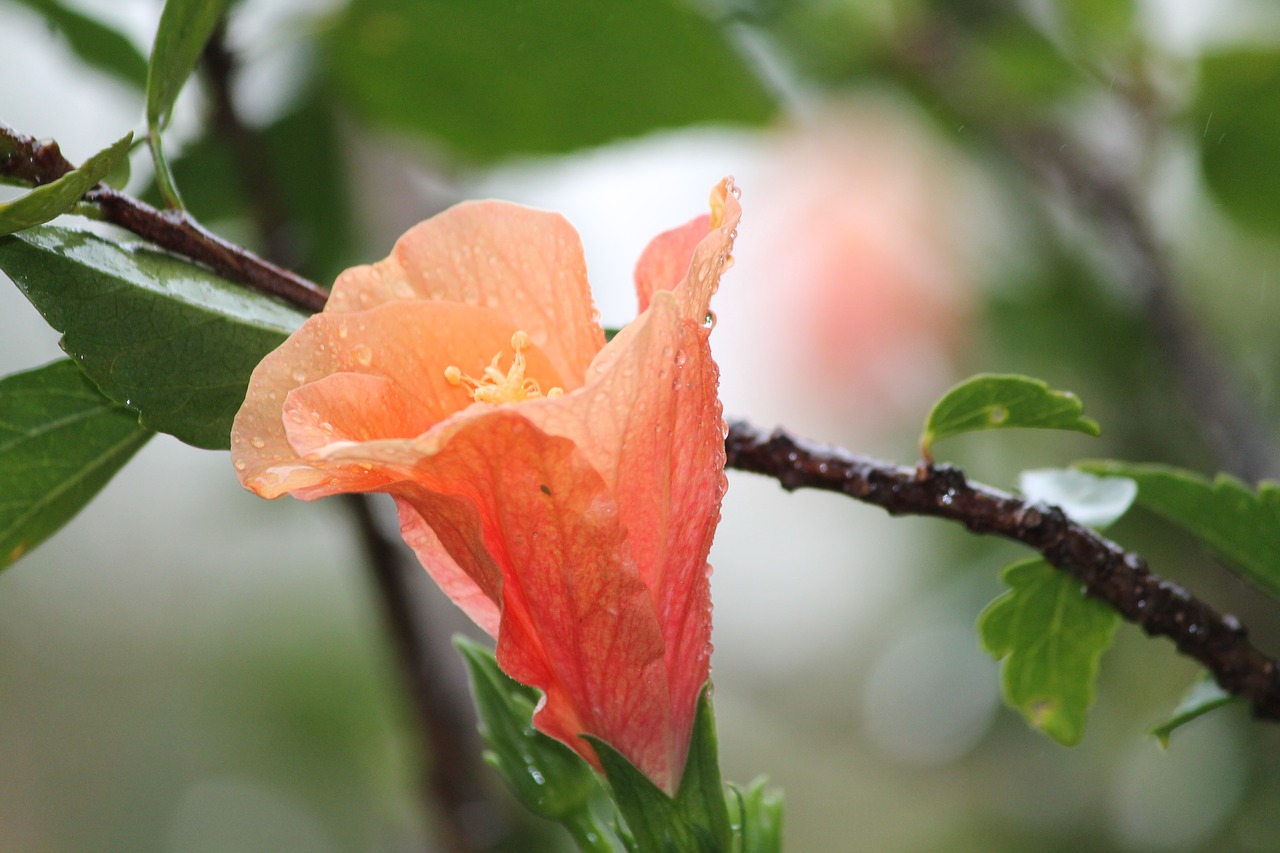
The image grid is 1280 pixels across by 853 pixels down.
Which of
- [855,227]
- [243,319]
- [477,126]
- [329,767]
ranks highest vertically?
[855,227]

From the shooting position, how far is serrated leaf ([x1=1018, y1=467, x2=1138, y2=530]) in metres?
0.44

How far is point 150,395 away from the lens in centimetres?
37

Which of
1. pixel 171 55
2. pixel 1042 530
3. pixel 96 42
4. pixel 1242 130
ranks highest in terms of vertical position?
pixel 1242 130

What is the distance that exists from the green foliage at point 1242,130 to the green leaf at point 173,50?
939mm

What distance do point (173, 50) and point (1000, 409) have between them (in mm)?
356

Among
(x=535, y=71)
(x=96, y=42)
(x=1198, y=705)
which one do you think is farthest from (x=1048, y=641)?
(x=96, y=42)

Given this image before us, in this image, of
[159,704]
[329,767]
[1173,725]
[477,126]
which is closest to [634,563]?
[1173,725]

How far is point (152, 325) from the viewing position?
1.22 feet

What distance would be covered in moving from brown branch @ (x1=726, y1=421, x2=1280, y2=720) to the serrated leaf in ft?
0.04

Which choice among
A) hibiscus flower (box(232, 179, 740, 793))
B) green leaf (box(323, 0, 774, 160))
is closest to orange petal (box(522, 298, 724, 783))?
hibiscus flower (box(232, 179, 740, 793))

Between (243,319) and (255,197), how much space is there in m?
0.44

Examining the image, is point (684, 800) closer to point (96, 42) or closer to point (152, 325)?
point (152, 325)

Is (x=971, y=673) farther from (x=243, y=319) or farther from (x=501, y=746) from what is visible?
(x=243, y=319)

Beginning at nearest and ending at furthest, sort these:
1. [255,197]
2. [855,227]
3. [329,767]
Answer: [255,197] < [855,227] < [329,767]
